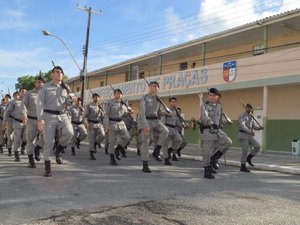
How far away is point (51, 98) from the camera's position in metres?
9.03

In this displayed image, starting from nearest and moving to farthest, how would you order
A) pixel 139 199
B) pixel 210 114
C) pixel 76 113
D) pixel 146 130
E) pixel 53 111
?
pixel 139 199
pixel 53 111
pixel 210 114
pixel 146 130
pixel 76 113

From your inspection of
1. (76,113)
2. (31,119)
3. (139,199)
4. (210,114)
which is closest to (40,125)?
→ (31,119)

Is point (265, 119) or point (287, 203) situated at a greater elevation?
point (265, 119)

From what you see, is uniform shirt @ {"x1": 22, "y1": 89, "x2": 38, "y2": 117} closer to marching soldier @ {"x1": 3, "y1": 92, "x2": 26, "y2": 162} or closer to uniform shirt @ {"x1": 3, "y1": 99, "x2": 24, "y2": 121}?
marching soldier @ {"x1": 3, "y1": 92, "x2": 26, "y2": 162}

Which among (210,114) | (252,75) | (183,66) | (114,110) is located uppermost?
(183,66)

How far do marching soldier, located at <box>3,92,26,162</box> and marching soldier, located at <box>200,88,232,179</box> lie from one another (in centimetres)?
478

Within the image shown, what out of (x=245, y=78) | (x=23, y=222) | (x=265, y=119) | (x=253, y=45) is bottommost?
(x=23, y=222)

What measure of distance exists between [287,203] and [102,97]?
3339 centimetres

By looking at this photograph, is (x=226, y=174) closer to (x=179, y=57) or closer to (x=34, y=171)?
(x=34, y=171)

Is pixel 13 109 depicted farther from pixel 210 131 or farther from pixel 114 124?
pixel 210 131

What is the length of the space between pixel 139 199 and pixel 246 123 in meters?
6.13

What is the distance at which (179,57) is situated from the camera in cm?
3175

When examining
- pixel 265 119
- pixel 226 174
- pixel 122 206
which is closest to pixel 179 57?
pixel 265 119

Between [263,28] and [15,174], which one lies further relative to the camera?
[263,28]
